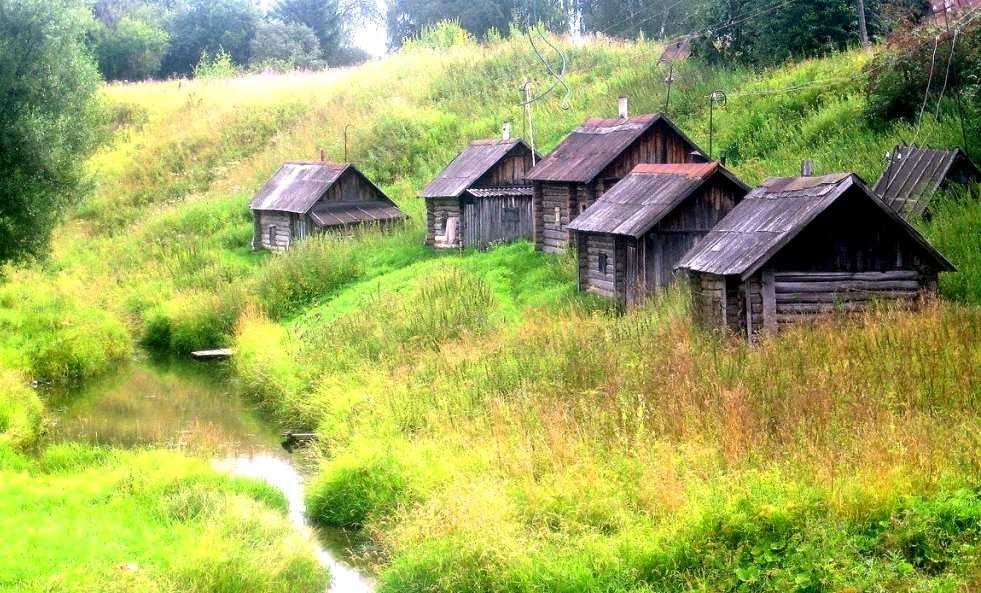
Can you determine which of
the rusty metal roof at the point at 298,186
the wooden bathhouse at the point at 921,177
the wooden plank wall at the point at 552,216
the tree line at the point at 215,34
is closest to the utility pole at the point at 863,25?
the wooden plank wall at the point at 552,216

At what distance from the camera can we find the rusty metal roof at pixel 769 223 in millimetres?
15492

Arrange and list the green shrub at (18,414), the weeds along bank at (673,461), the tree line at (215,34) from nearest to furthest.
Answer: the weeds along bank at (673,461) → the green shrub at (18,414) → the tree line at (215,34)

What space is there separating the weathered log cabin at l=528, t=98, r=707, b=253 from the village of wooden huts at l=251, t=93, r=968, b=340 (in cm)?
4

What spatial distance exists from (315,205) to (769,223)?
68.2 ft

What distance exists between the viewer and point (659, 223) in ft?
69.9

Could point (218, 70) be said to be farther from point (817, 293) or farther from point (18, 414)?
point (817, 293)

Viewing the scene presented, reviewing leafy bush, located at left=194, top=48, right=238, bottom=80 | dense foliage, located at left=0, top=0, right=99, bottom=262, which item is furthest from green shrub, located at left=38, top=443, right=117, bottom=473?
leafy bush, located at left=194, top=48, right=238, bottom=80

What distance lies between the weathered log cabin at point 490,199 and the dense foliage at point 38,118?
1167cm

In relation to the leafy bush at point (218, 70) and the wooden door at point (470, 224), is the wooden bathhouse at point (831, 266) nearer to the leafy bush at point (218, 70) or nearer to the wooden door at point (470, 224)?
the wooden door at point (470, 224)

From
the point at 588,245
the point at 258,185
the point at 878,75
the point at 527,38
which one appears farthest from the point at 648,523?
the point at 527,38

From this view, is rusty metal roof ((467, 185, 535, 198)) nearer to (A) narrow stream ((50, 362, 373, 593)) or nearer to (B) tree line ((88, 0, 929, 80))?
(A) narrow stream ((50, 362, 373, 593))

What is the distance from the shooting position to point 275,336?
25.4 meters

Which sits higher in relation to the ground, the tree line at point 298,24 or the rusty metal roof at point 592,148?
the tree line at point 298,24

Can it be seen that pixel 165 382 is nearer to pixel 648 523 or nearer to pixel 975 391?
pixel 648 523
